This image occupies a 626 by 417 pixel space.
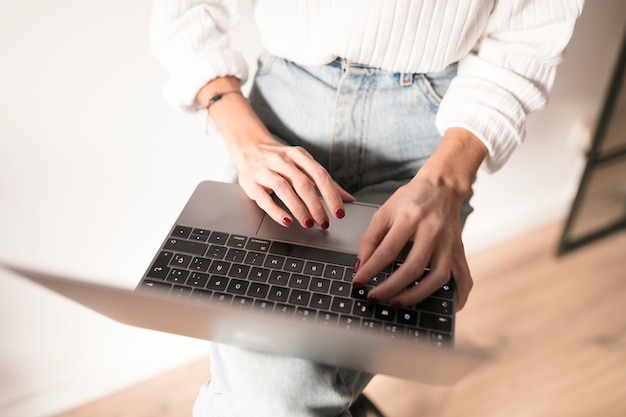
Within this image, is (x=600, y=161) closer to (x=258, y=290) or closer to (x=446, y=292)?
(x=446, y=292)

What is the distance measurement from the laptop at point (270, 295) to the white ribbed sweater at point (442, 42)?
203 millimetres

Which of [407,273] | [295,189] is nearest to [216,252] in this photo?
[295,189]

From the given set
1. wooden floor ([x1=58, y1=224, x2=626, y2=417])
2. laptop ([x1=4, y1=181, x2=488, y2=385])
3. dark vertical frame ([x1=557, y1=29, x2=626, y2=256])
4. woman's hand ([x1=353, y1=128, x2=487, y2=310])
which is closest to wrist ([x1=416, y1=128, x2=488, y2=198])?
woman's hand ([x1=353, y1=128, x2=487, y2=310])

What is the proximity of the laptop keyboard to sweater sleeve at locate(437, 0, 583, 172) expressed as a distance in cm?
24

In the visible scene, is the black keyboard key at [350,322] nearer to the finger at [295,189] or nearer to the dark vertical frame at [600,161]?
the finger at [295,189]

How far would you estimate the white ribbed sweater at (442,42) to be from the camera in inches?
28.0

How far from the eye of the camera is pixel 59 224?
3.32 ft

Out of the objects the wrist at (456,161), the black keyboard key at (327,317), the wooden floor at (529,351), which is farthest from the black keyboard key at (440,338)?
the wooden floor at (529,351)

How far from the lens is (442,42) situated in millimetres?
732

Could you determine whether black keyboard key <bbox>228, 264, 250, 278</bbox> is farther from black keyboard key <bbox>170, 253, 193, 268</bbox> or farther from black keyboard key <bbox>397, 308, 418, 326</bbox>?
black keyboard key <bbox>397, 308, 418, 326</bbox>

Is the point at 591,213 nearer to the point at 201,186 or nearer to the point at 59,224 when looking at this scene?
the point at 201,186

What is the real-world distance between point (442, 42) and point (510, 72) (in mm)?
102

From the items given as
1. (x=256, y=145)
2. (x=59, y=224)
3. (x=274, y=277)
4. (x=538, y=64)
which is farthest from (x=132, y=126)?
(x=538, y=64)

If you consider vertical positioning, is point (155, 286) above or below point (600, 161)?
above
